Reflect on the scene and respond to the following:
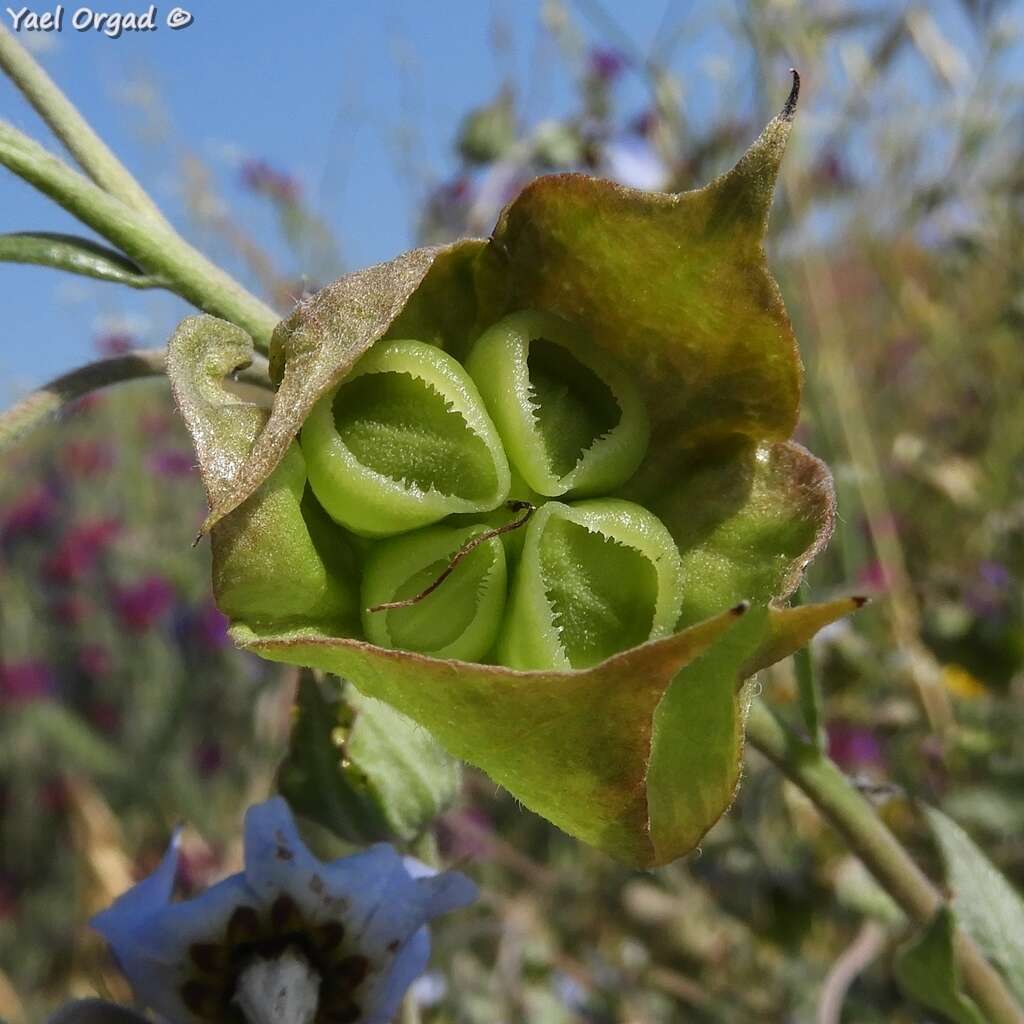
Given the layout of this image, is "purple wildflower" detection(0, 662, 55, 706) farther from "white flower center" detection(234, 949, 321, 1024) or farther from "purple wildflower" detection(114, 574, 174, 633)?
"white flower center" detection(234, 949, 321, 1024)

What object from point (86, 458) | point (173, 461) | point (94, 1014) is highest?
point (86, 458)

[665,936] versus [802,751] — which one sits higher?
[802,751]

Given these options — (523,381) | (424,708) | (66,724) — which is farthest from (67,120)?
(66,724)

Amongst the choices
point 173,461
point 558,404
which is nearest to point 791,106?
point 558,404

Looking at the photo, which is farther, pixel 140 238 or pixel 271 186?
pixel 271 186

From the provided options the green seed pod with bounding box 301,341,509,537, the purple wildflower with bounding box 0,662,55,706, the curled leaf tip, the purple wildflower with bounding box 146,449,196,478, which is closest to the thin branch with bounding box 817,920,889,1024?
the green seed pod with bounding box 301,341,509,537

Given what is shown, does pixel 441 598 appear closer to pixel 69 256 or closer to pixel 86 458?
pixel 69 256

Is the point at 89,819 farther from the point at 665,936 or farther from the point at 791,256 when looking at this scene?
the point at 791,256
